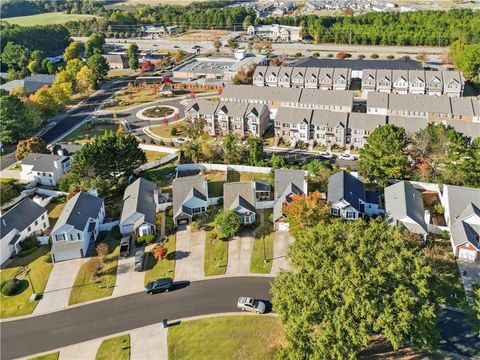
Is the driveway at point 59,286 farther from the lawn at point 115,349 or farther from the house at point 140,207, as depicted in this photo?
the lawn at point 115,349

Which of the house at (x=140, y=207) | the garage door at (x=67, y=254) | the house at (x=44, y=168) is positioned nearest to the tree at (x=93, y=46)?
the house at (x=44, y=168)

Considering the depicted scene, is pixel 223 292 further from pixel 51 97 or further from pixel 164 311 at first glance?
pixel 51 97

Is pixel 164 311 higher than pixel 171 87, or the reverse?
pixel 171 87

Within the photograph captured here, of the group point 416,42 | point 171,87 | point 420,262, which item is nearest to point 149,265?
point 420,262

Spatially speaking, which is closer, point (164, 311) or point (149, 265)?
point (164, 311)

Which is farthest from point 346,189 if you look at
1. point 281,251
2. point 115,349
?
point 115,349

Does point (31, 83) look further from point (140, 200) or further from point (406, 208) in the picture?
point (406, 208)

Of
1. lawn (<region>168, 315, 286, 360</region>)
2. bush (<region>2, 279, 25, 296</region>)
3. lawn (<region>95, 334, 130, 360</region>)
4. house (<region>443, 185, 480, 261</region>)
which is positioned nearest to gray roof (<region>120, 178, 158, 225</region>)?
bush (<region>2, 279, 25, 296</region>)
